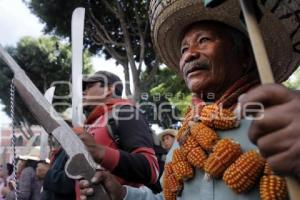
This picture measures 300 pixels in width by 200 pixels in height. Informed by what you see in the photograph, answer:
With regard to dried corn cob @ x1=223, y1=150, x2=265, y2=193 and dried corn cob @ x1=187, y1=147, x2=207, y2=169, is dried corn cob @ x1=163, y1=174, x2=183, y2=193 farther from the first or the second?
dried corn cob @ x1=223, y1=150, x2=265, y2=193

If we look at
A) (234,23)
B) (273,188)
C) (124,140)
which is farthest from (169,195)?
(124,140)

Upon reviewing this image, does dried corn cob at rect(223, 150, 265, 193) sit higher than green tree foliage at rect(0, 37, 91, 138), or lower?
lower

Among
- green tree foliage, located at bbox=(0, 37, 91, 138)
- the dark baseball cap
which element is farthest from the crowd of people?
green tree foliage, located at bbox=(0, 37, 91, 138)

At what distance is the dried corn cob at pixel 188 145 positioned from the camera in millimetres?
1744

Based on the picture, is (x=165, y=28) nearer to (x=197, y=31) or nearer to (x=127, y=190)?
(x=197, y=31)

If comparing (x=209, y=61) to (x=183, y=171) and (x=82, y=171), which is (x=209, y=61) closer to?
(x=183, y=171)

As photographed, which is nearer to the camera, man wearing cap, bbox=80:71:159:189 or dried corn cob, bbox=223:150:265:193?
dried corn cob, bbox=223:150:265:193

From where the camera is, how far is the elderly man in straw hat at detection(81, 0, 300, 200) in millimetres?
1563

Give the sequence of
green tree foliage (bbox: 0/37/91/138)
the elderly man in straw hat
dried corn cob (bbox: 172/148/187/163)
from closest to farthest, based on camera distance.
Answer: the elderly man in straw hat → dried corn cob (bbox: 172/148/187/163) → green tree foliage (bbox: 0/37/91/138)

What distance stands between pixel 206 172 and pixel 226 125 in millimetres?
193

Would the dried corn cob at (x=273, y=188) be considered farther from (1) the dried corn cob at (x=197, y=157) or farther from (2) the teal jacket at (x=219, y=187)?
(1) the dried corn cob at (x=197, y=157)

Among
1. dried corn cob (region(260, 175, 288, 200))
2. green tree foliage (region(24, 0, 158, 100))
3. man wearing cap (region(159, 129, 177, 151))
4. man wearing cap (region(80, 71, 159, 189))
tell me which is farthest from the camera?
green tree foliage (region(24, 0, 158, 100))

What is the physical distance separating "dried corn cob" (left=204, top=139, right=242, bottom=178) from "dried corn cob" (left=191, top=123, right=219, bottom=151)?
6 cm

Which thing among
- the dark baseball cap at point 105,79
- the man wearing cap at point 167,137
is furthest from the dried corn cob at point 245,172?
the man wearing cap at point 167,137
